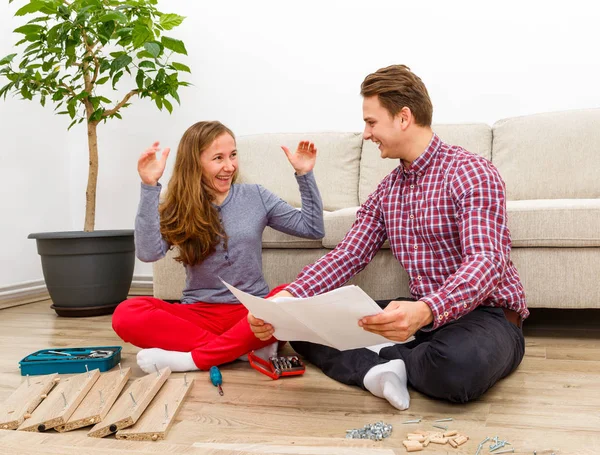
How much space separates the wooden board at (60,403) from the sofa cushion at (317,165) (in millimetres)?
1320

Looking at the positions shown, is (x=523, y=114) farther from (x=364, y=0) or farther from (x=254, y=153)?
(x=254, y=153)

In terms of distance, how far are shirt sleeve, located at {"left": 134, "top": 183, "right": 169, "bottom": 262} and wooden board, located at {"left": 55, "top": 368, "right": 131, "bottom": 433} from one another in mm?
331

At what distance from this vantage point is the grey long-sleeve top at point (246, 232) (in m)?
1.97

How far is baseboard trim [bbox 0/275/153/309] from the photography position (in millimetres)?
3246

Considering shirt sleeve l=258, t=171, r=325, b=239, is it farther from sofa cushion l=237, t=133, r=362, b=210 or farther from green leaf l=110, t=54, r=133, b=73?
green leaf l=110, t=54, r=133, b=73

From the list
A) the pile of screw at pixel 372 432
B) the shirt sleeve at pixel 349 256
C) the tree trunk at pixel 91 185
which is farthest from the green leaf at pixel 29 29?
the pile of screw at pixel 372 432

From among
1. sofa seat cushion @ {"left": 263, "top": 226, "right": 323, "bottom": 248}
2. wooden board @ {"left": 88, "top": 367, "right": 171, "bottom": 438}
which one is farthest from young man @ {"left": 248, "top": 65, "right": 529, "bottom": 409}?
sofa seat cushion @ {"left": 263, "top": 226, "right": 323, "bottom": 248}

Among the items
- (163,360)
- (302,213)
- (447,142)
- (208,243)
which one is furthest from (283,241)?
(447,142)

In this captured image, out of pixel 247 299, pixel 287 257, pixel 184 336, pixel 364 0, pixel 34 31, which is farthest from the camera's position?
pixel 364 0

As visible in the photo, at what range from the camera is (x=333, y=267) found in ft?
5.77

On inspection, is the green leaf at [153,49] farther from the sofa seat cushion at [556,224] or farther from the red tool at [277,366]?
the sofa seat cushion at [556,224]

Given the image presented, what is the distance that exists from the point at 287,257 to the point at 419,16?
1380 millimetres

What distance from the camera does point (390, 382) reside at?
1.51m

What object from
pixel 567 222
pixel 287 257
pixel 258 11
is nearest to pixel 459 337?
pixel 567 222
